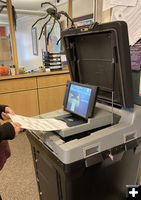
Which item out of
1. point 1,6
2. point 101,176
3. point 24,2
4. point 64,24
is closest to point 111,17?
point 101,176

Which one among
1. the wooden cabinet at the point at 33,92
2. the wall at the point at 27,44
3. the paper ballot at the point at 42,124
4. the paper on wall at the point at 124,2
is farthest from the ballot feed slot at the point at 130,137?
the wall at the point at 27,44

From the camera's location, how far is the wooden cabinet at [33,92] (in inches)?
108

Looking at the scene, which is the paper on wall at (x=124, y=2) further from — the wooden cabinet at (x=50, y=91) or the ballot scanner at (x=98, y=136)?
the wooden cabinet at (x=50, y=91)

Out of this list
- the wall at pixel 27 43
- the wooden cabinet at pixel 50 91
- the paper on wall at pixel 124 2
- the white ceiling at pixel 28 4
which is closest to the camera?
the paper on wall at pixel 124 2

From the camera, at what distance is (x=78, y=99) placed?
42.2 inches

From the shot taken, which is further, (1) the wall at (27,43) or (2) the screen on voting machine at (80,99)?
(1) the wall at (27,43)

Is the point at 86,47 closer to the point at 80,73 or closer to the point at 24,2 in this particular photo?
the point at 80,73

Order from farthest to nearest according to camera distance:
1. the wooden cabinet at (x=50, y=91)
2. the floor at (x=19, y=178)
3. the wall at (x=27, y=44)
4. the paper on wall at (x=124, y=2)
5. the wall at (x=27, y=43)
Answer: the wall at (x=27, y=44) → the wall at (x=27, y=43) → the wooden cabinet at (x=50, y=91) → the floor at (x=19, y=178) → the paper on wall at (x=124, y=2)

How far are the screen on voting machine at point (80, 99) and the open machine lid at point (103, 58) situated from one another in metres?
0.15

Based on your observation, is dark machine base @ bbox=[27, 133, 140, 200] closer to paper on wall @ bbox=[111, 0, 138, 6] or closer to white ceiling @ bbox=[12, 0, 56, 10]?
paper on wall @ bbox=[111, 0, 138, 6]

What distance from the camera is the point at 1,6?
3131mm

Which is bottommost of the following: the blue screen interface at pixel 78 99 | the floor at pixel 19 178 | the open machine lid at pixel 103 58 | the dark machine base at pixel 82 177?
the floor at pixel 19 178

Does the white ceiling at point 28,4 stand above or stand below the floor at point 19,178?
above

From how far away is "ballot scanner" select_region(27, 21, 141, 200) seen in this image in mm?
858
